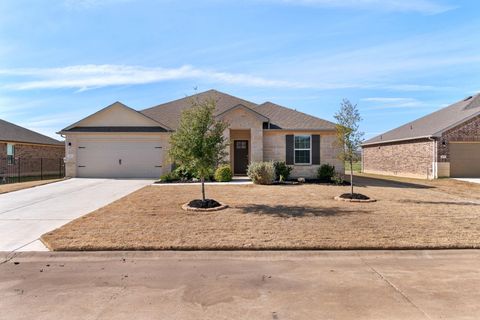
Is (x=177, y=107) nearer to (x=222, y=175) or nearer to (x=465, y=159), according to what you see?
(x=222, y=175)

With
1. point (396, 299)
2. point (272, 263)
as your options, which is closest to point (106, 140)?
point (272, 263)

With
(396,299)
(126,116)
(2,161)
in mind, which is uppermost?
(126,116)

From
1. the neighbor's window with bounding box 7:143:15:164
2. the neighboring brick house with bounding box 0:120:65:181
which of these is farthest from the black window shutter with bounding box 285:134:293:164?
the neighbor's window with bounding box 7:143:15:164

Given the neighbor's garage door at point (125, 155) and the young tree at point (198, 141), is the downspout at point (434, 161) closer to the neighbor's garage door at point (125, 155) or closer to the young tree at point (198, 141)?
the neighbor's garage door at point (125, 155)

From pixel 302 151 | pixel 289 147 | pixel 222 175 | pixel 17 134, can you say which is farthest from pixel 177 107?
pixel 17 134

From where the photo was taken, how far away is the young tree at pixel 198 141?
1014 centimetres

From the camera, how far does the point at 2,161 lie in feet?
74.8

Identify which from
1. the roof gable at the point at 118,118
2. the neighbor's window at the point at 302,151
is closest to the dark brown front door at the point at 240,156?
the neighbor's window at the point at 302,151

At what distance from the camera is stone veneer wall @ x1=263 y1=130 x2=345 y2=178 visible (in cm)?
1936

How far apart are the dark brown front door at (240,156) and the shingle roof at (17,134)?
1598 centimetres

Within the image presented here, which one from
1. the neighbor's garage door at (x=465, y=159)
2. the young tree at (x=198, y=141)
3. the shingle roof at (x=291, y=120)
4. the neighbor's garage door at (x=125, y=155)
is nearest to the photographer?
the young tree at (x=198, y=141)

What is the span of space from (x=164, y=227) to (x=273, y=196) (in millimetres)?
5892

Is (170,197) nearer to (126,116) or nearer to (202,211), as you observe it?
(202,211)

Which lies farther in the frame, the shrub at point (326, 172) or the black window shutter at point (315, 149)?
the black window shutter at point (315, 149)
